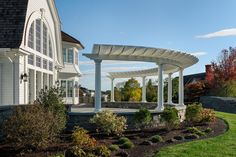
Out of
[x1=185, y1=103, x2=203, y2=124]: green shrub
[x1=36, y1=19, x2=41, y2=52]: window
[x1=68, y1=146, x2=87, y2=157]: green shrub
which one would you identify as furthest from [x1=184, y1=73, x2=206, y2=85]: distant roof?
[x1=68, y1=146, x2=87, y2=157]: green shrub

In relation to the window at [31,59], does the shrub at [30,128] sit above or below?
below

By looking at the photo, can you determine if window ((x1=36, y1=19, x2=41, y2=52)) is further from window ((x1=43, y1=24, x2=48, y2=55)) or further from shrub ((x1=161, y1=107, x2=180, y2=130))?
shrub ((x1=161, y1=107, x2=180, y2=130))

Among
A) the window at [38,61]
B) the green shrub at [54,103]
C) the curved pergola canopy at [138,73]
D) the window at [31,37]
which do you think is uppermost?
the window at [31,37]

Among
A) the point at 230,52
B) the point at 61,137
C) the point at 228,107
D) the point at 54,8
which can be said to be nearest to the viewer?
the point at 61,137

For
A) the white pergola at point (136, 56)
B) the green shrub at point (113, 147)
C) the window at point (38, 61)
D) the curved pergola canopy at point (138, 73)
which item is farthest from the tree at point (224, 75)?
the green shrub at point (113, 147)

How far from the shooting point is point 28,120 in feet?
32.7

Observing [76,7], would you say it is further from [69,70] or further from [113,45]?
[69,70]

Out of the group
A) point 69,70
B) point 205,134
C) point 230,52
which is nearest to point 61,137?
point 205,134

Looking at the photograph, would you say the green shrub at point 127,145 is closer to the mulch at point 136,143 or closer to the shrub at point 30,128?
the mulch at point 136,143

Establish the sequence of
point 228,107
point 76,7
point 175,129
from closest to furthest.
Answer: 1. point 175,129
2. point 76,7
3. point 228,107

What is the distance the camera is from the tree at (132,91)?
34.6 m

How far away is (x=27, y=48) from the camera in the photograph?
15.9 m

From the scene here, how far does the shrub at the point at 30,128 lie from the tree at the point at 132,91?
24209 mm

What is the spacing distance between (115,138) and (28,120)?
3516mm
